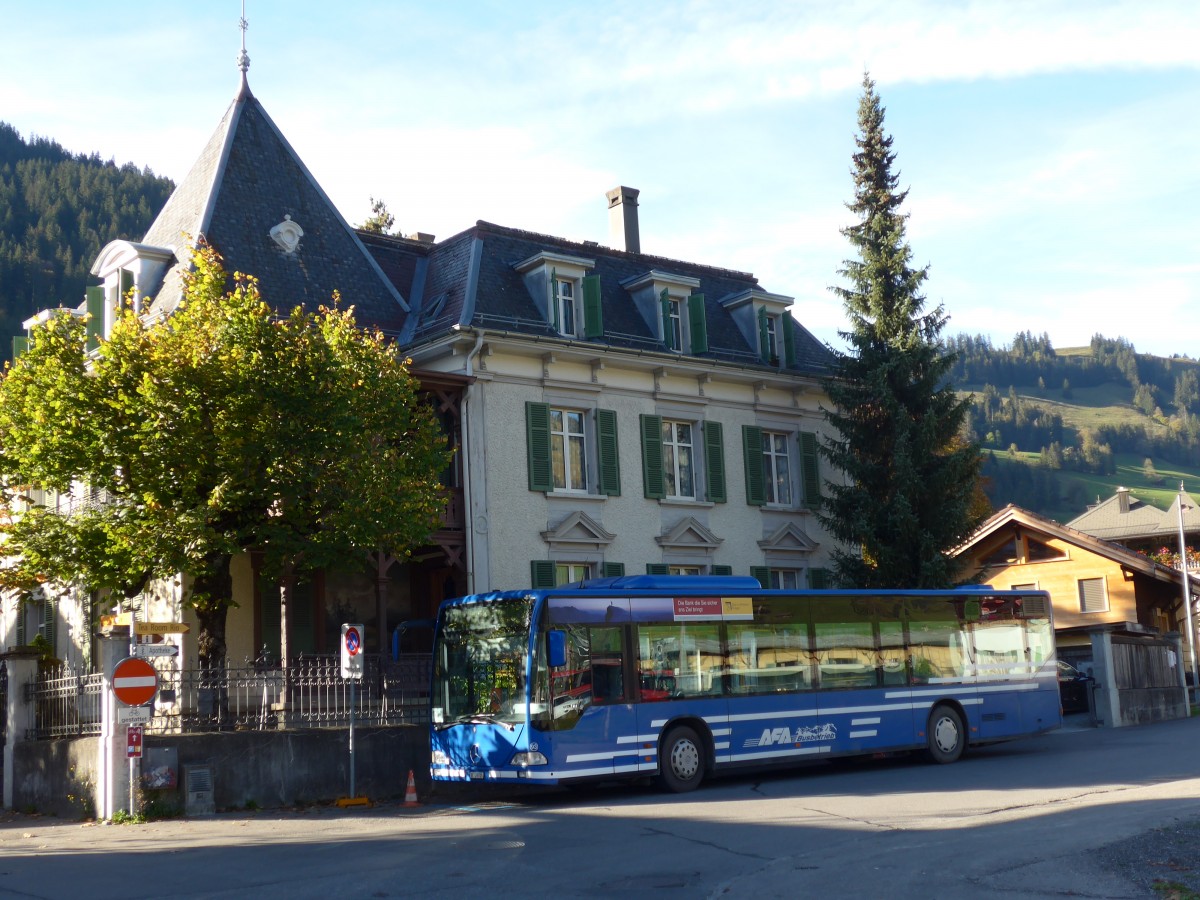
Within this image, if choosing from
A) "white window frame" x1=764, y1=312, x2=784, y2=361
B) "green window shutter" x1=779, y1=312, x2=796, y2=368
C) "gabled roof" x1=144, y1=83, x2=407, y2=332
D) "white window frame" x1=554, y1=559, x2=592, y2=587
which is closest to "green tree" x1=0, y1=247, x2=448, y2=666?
"gabled roof" x1=144, y1=83, x2=407, y2=332

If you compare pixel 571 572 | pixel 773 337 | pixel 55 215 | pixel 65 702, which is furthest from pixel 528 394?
pixel 55 215

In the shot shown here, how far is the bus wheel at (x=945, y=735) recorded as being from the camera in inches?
885

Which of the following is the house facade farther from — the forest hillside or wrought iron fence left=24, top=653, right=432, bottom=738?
the forest hillside

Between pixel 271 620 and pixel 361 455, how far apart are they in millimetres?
6155

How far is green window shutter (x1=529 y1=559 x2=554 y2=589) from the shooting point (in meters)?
27.1

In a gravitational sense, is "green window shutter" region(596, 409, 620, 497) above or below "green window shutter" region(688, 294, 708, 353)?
below

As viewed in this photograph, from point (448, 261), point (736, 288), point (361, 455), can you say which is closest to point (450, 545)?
point (361, 455)

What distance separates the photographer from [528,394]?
2781cm

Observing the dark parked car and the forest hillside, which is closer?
the dark parked car

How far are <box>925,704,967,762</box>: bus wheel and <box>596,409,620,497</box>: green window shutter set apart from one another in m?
8.85

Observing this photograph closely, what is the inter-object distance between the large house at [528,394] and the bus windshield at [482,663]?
17.1ft

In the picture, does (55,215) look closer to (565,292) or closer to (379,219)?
(379,219)

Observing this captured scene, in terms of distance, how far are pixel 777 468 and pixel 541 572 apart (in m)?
8.26

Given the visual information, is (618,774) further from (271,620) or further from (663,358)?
(663,358)
